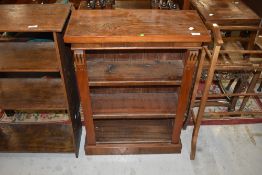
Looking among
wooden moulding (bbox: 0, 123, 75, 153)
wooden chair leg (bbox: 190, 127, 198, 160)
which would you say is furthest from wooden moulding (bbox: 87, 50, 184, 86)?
wooden moulding (bbox: 0, 123, 75, 153)

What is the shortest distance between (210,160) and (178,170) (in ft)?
0.95

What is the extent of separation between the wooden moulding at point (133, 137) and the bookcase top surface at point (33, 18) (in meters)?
1.05

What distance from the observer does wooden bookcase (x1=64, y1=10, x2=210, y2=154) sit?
5.12 feet

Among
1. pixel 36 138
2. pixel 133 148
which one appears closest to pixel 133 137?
pixel 133 148

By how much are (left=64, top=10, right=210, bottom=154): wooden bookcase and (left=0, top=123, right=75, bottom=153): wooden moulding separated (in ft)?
0.66

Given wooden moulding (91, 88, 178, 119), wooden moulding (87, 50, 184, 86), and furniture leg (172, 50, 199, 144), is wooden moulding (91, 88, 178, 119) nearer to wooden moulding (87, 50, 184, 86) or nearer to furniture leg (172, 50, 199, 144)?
furniture leg (172, 50, 199, 144)

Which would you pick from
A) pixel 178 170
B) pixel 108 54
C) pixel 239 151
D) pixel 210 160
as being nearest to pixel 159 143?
pixel 178 170

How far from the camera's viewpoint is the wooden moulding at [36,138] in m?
2.13

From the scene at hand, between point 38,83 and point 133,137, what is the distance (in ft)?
2.88

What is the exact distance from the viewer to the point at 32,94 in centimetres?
199

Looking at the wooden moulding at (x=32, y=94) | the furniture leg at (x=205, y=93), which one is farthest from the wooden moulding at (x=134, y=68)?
the wooden moulding at (x=32, y=94)

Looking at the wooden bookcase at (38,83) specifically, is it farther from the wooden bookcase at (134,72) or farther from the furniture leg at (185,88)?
the furniture leg at (185,88)

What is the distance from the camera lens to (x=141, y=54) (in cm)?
209

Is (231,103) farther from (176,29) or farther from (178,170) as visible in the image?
(176,29)
